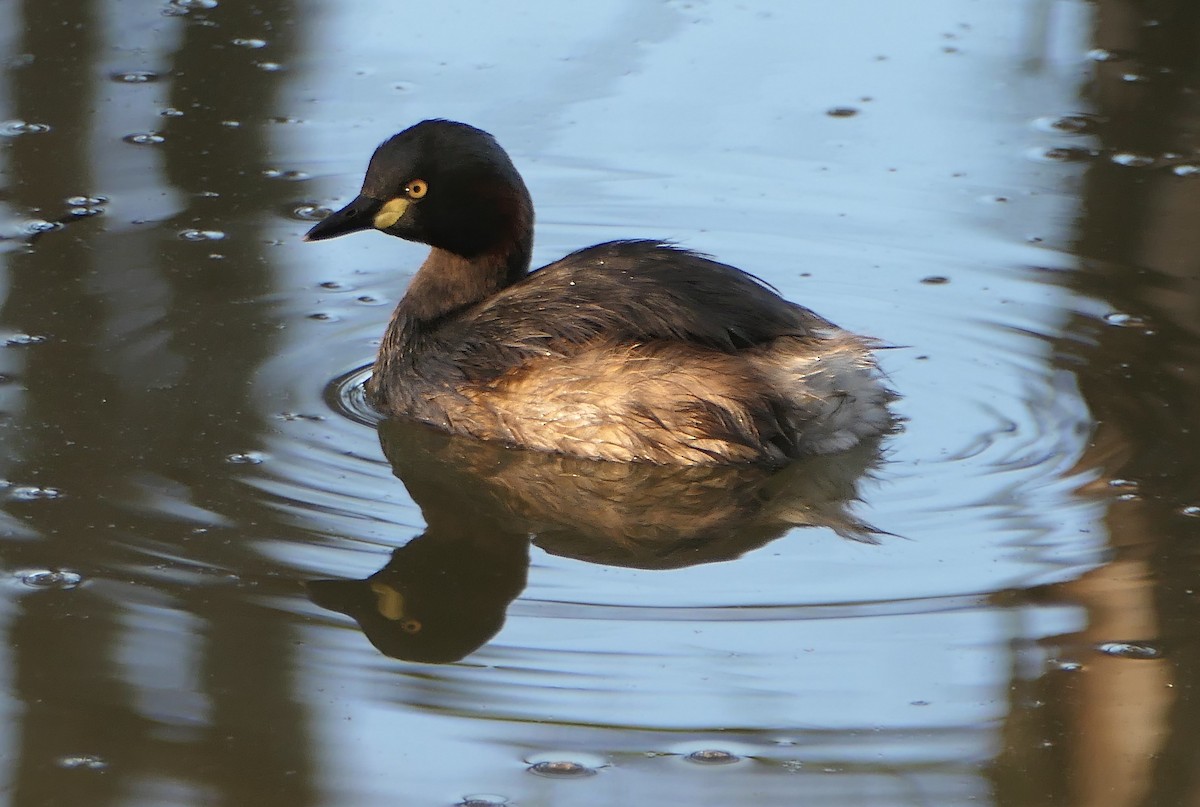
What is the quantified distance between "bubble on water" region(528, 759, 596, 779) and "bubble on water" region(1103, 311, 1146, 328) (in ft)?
10.2

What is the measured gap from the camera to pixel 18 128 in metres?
7.43

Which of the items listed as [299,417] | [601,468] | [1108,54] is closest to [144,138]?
[299,417]

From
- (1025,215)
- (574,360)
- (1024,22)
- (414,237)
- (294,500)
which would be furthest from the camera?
(1024,22)

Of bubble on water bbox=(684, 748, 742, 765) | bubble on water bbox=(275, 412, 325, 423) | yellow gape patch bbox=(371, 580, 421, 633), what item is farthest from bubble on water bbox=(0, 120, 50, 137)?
bubble on water bbox=(684, 748, 742, 765)

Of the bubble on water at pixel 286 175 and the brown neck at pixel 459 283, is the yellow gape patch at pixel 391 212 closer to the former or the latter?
the brown neck at pixel 459 283

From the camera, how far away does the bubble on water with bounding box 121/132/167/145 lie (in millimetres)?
7430

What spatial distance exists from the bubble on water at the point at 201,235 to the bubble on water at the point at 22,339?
0.96 meters

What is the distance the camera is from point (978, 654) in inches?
165

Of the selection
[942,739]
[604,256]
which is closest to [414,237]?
[604,256]

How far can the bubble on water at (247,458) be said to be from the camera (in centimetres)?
506

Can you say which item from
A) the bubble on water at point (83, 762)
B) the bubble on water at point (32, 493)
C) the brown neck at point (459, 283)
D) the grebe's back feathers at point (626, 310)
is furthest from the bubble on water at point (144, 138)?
the bubble on water at point (83, 762)

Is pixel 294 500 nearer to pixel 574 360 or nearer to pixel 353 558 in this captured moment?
pixel 353 558

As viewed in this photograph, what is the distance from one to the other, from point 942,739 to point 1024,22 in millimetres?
5809

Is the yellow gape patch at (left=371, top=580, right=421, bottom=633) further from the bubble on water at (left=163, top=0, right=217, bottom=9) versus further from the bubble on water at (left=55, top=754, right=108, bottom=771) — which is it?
the bubble on water at (left=163, top=0, right=217, bottom=9)
